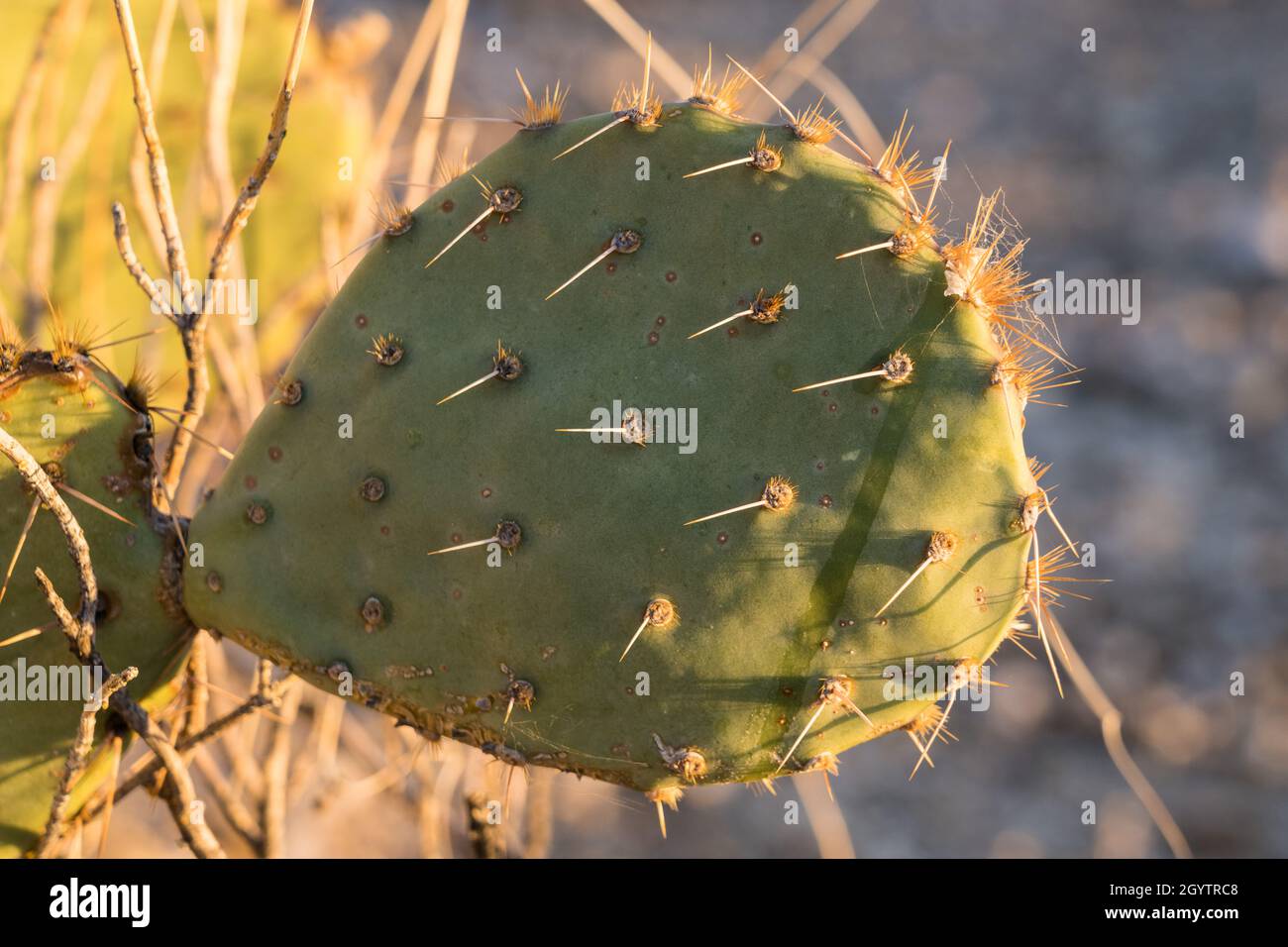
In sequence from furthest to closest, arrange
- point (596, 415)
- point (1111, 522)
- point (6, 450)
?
point (1111, 522)
point (596, 415)
point (6, 450)

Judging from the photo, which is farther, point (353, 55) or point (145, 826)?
point (145, 826)

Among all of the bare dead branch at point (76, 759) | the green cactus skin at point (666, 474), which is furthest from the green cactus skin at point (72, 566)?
the green cactus skin at point (666, 474)

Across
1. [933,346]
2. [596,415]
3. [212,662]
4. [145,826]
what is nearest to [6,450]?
[596,415]

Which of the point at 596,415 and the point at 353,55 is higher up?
the point at 353,55

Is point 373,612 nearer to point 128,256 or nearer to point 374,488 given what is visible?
point 374,488

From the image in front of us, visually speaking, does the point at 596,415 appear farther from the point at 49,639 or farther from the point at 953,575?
the point at 49,639

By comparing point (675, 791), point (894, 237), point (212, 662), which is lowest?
point (675, 791)

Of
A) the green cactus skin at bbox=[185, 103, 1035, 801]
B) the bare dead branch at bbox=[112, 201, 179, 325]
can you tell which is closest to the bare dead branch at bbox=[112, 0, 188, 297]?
the bare dead branch at bbox=[112, 201, 179, 325]

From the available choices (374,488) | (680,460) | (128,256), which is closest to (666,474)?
(680,460)
